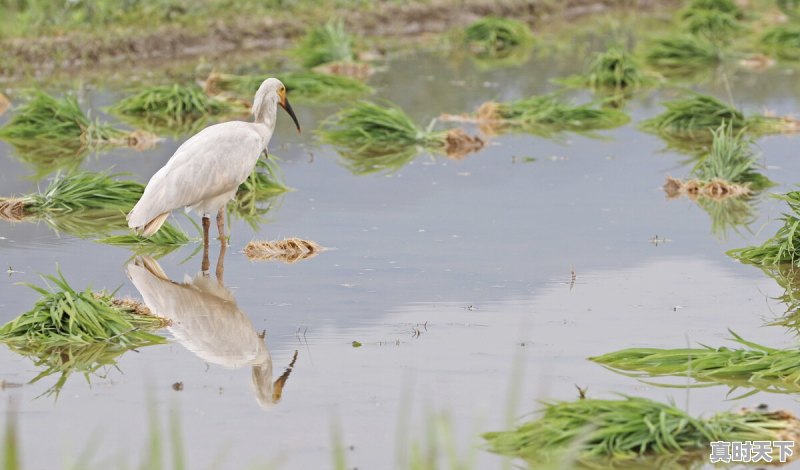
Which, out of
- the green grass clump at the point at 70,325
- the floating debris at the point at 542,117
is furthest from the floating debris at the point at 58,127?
the green grass clump at the point at 70,325

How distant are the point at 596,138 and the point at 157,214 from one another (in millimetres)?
7957

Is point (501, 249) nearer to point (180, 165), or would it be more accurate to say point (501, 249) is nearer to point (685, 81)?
point (180, 165)

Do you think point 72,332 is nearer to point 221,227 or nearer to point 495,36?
point 221,227

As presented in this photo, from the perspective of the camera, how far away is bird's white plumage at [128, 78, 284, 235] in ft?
32.8

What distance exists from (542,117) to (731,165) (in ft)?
13.5

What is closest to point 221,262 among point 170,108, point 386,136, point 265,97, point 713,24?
point 265,97

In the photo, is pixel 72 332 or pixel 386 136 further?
pixel 386 136

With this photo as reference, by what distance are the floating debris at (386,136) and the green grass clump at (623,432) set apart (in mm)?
9146

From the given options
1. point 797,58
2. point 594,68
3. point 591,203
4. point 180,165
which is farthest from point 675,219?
point 797,58

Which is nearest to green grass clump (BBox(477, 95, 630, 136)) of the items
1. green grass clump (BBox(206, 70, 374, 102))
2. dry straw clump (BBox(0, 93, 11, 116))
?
green grass clump (BBox(206, 70, 374, 102))

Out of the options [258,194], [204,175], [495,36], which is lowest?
[204,175]

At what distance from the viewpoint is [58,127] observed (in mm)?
15781

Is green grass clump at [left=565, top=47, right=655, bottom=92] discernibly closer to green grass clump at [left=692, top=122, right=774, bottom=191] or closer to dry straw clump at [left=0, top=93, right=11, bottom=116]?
green grass clump at [left=692, top=122, right=774, bottom=191]

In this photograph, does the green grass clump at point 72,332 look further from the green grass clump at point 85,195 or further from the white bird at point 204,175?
the green grass clump at point 85,195
